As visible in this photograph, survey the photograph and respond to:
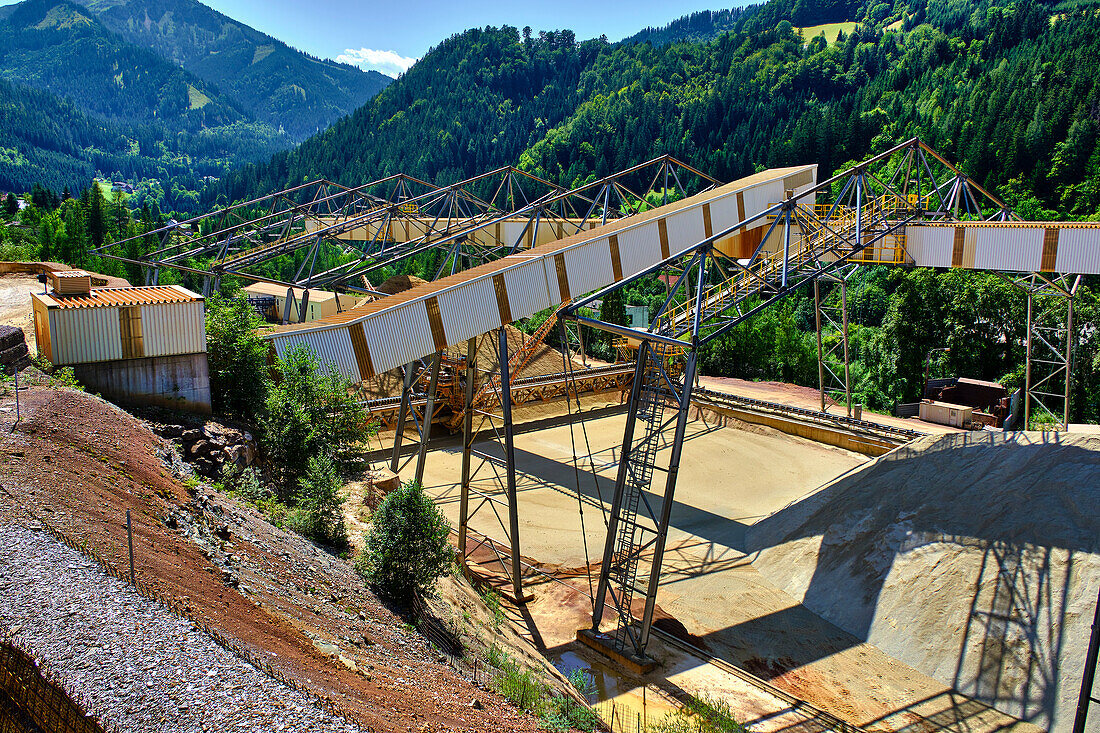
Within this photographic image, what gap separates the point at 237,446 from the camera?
13.0 m

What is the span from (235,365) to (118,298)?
8.33 feet

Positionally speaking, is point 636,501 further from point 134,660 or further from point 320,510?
point 134,660

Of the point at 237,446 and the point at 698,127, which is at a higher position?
the point at 698,127

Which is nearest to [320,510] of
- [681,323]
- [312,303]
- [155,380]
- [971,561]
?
[155,380]

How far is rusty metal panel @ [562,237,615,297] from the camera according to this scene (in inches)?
609

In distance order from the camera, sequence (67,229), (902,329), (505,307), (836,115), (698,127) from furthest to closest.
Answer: (698,127) → (836,115) → (67,229) → (902,329) → (505,307)

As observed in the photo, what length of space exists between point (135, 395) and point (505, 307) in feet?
24.1

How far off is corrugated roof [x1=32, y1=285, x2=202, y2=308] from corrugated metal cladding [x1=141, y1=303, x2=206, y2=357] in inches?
6.4

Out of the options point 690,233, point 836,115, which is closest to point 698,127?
point 836,115

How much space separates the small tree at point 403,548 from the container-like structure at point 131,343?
19.8ft

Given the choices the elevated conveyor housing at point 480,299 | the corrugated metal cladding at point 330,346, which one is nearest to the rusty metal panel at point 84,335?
the elevated conveyor housing at point 480,299

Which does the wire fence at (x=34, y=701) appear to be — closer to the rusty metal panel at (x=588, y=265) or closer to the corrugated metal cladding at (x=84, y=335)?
the corrugated metal cladding at (x=84, y=335)

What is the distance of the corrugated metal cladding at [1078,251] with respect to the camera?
16.3m

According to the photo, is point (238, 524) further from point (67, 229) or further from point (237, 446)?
point (67, 229)
